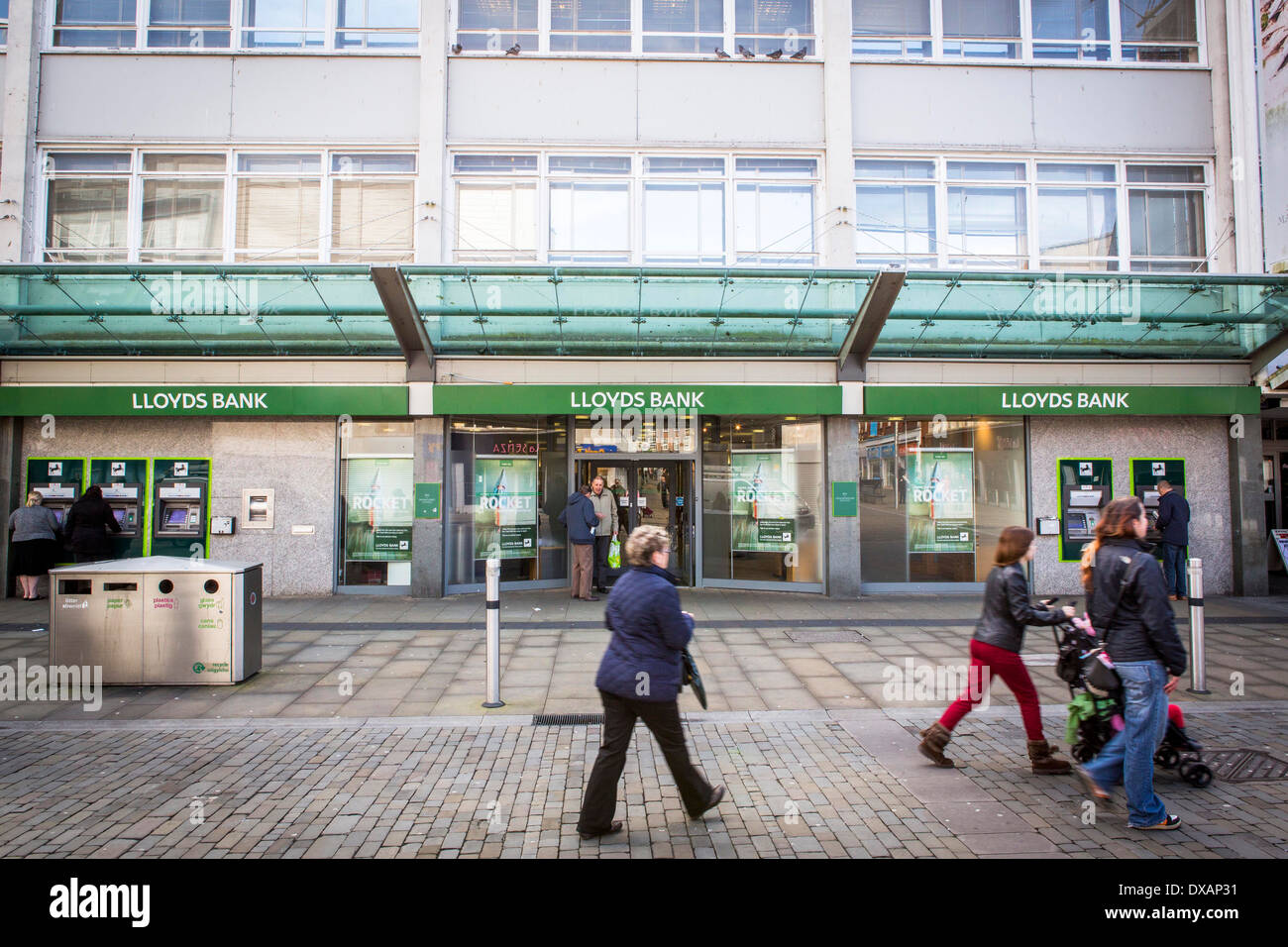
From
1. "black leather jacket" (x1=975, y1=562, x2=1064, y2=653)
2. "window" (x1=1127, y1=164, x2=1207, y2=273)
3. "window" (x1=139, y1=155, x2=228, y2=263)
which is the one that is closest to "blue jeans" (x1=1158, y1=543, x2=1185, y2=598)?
"window" (x1=1127, y1=164, x2=1207, y2=273)

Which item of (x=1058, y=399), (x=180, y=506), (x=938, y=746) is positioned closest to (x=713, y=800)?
(x=938, y=746)

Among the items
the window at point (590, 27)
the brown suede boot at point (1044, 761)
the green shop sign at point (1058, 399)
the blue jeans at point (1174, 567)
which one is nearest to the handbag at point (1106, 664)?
the brown suede boot at point (1044, 761)

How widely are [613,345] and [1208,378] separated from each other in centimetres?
944

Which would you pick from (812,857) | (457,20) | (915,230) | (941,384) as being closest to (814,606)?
(941,384)

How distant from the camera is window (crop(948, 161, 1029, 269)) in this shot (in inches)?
473

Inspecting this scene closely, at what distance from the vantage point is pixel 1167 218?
12.2 m

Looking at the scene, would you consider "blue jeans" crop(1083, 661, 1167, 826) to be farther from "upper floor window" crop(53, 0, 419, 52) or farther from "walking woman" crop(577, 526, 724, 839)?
"upper floor window" crop(53, 0, 419, 52)

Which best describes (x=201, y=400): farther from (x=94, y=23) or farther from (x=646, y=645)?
(x=646, y=645)

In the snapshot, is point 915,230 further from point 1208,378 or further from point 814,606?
point 814,606

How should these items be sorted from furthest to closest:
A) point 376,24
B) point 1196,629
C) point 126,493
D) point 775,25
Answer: point 775,25, point 376,24, point 126,493, point 1196,629

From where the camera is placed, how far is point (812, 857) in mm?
3605

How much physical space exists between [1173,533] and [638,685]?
409 inches

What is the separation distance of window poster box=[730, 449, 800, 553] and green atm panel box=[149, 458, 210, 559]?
27.6 feet

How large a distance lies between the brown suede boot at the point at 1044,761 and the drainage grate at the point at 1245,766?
3.14ft
